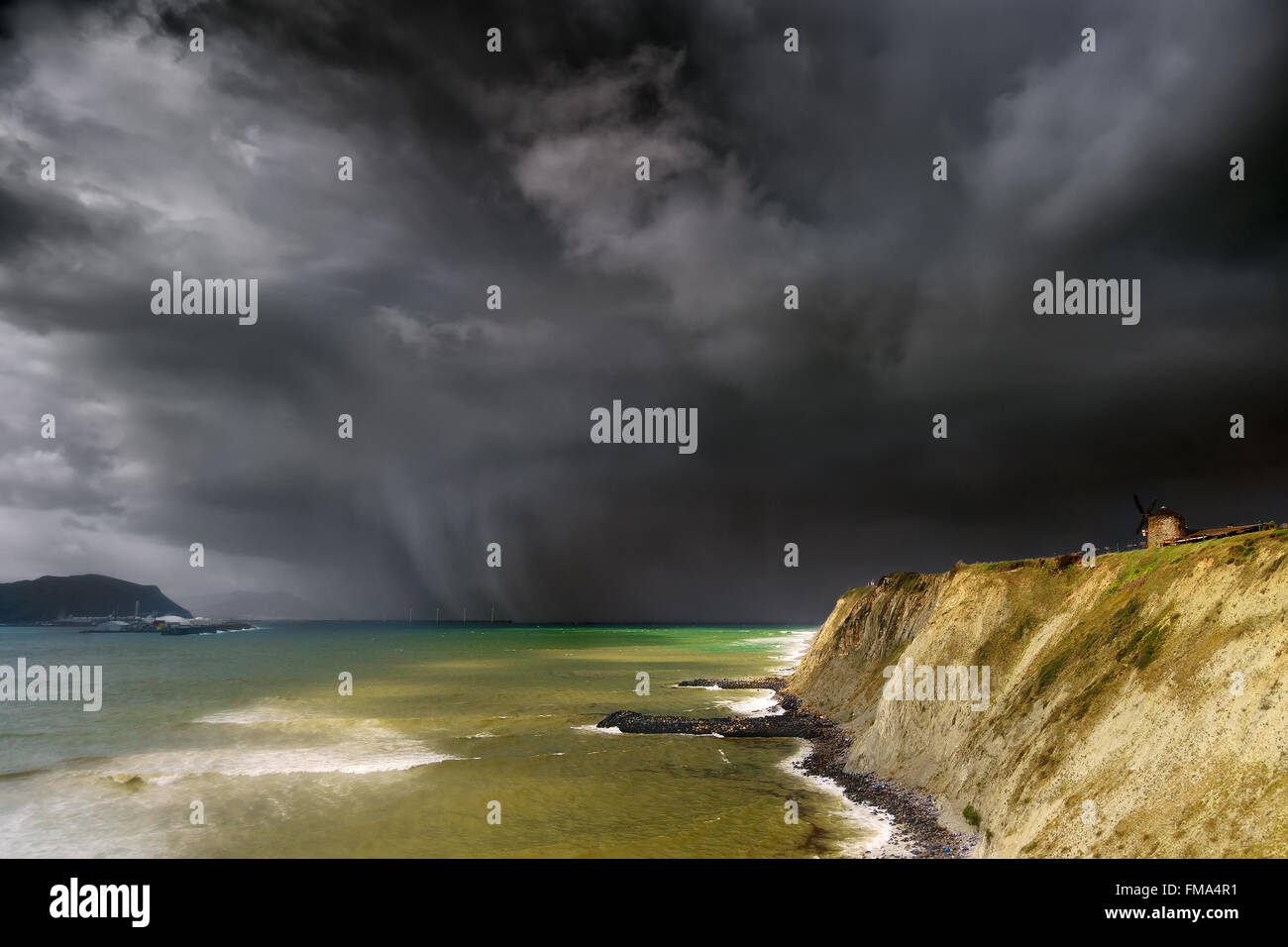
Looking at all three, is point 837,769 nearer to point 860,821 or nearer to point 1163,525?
point 860,821

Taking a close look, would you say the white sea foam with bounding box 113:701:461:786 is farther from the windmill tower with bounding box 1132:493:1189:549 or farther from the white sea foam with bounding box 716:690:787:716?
the windmill tower with bounding box 1132:493:1189:549

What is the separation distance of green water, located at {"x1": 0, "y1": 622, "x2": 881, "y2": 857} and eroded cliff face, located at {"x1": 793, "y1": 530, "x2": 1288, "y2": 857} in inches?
206

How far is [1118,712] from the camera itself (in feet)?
56.7

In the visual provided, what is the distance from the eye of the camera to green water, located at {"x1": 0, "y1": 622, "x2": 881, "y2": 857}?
23.5 metres

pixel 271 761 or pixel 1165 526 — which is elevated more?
pixel 1165 526

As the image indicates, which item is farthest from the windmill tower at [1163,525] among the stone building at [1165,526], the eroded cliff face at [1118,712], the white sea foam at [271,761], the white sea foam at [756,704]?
the white sea foam at [271,761]

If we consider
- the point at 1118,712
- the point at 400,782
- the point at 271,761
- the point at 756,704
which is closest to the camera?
the point at 1118,712

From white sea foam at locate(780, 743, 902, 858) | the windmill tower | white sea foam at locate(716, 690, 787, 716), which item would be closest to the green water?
white sea foam at locate(780, 743, 902, 858)

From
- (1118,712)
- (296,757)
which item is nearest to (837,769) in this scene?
(1118,712)

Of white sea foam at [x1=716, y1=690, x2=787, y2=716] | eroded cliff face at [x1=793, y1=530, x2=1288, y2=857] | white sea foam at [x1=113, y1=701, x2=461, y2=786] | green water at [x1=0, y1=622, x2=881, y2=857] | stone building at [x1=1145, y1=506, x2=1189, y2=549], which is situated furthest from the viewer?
white sea foam at [x1=716, y1=690, x2=787, y2=716]

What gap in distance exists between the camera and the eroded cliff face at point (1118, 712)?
13.5 meters

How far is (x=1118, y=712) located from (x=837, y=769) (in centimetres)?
1667

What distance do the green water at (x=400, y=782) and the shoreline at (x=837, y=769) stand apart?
104cm

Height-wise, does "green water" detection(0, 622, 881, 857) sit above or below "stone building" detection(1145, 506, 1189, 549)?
below
